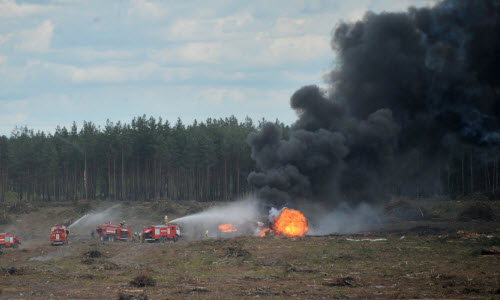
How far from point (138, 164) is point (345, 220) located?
43501 mm

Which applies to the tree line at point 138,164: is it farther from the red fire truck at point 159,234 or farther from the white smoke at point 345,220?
the red fire truck at point 159,234

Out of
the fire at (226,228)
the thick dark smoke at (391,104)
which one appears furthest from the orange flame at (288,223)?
the fire at (226,228)

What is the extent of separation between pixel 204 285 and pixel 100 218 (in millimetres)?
53740

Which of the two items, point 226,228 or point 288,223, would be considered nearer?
point 288,223

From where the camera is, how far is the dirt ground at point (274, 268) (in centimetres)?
2069

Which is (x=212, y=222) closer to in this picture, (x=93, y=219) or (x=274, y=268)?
(x=93, y=219)

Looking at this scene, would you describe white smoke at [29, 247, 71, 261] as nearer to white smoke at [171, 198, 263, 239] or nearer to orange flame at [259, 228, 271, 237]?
white smoke at [171, 198, 263, 239]

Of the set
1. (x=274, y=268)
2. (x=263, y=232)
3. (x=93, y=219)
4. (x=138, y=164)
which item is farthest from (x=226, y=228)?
(x=138, y=164)

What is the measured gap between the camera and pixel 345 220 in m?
56.2

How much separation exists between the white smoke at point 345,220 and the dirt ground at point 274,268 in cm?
947

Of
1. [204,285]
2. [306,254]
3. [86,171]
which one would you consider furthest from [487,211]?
[86,171]

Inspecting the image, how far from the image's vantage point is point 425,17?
54594mm

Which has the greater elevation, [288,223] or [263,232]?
[288,223]

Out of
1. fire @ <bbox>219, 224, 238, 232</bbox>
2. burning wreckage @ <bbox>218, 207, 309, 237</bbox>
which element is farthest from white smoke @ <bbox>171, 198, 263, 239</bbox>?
burning wreckage @ <bbox>218, 207, 309, 237</bbox>
